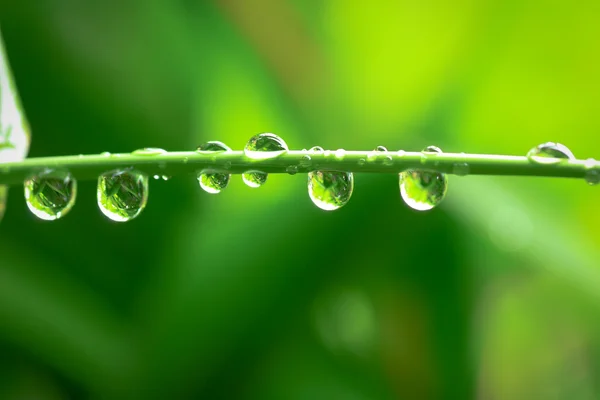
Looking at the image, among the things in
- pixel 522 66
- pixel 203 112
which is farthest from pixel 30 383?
pixel 522 66

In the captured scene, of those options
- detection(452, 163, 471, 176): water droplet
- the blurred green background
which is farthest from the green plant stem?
the blurred green background

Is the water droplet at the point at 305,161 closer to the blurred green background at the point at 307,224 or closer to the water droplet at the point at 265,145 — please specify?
the water droplet at the point at 265,145

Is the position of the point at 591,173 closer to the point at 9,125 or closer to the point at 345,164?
the point at 345,164

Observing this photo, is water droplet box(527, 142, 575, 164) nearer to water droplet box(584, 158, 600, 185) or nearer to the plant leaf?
water droplet box(584, 158, 600, 185)

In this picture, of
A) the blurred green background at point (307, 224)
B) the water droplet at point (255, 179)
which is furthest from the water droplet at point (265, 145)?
the blurred green background at point (307, 224)

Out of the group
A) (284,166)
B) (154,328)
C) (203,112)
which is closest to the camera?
(284,166)

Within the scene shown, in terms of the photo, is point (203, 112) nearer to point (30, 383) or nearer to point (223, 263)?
point (223, 263)

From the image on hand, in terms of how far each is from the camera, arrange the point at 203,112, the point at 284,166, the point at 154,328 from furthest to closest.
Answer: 1. the point at 203,112
2. the point at 154,328
3. the point at 284,166

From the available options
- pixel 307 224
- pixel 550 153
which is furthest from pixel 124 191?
pixel 307 224
